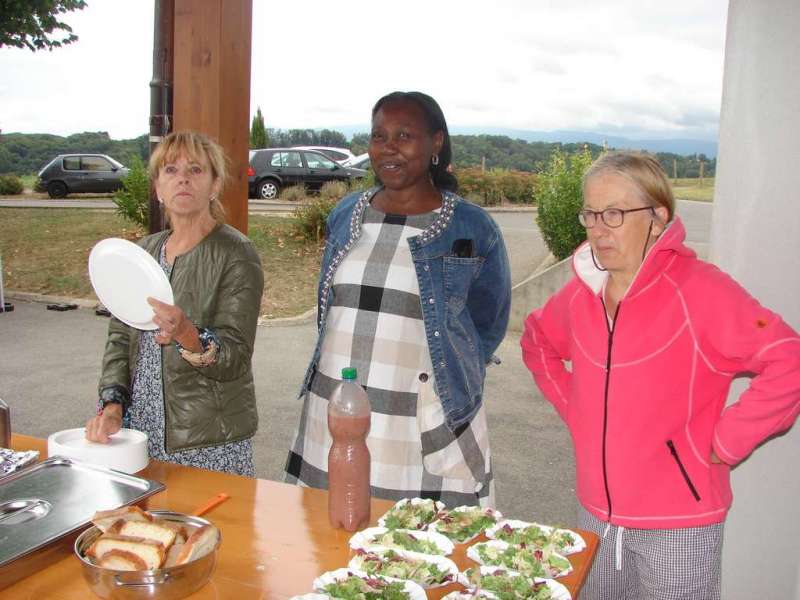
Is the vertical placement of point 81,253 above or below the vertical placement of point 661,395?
below

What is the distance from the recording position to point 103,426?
1995 millimetres

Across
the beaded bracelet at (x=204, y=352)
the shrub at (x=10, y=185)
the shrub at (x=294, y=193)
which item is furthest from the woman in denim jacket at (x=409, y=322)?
the shrub at (x=10, y=185)

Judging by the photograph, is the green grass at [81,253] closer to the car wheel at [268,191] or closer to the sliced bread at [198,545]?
the car wheel at [268,191]

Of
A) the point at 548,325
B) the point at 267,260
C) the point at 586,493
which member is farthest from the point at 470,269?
the point at 267,260

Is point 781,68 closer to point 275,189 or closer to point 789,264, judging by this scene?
point 789,264

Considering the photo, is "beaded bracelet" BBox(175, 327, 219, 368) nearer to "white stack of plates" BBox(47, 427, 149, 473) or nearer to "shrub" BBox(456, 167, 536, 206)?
"white stack of plates" BBox(47, 427, 149, 473)

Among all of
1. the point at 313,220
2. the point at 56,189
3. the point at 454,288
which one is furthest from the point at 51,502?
the point at 56,189

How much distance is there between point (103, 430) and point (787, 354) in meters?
1.75

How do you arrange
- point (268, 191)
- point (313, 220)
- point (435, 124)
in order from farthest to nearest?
point (268, 191), point (313, 220), point (435, 124)

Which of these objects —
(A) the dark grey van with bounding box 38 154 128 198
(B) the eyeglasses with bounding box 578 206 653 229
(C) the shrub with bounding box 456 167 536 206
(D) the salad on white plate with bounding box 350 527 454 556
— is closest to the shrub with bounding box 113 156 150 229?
(A) the dark grey van with bounding box 38 154 128 198

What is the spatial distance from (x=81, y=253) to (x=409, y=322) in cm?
1119

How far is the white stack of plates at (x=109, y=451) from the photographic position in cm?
190

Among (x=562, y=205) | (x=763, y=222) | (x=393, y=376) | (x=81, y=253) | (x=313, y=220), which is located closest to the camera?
(x=393, y=376)

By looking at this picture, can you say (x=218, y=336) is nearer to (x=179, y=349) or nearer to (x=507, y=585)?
(x=179, y=349)
